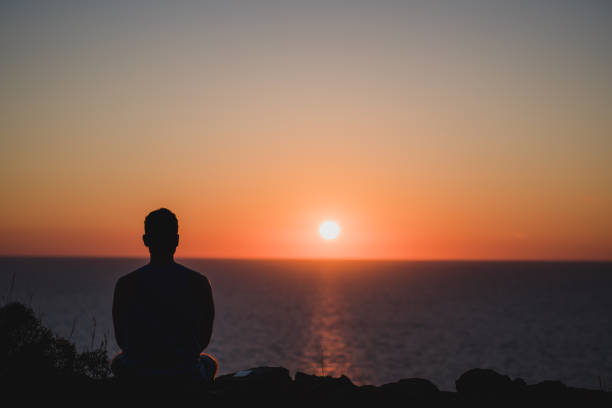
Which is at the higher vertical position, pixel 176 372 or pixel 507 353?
pixel 176 372

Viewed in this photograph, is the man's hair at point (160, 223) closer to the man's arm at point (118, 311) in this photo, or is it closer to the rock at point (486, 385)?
the man's arm at point (118, 311)

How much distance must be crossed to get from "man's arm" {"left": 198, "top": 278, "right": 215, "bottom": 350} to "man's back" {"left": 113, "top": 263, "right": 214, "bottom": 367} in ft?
0.19

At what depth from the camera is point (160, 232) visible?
4926 mm

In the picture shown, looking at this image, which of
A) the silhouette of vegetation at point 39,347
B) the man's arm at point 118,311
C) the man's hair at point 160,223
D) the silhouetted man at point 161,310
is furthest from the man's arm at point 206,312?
the silhouette of vegetation at point 39,347

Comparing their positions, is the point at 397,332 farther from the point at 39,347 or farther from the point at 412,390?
the point at 412,390

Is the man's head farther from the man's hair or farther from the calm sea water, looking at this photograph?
the calm sea water

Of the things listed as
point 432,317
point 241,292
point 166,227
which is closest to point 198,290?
point 166,227

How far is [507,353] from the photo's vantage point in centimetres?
6050

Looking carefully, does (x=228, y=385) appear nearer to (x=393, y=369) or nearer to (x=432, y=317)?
(x=393, y=369)

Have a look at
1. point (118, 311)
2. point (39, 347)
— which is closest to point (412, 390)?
point (118, 311)

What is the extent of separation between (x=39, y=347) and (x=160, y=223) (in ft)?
16.8

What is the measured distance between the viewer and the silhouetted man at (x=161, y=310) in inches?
191

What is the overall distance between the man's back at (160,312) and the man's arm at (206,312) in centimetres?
6

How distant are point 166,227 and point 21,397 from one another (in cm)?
273
